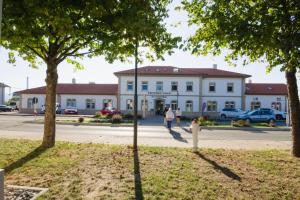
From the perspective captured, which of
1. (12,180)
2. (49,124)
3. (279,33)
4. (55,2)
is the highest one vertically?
(55,2)

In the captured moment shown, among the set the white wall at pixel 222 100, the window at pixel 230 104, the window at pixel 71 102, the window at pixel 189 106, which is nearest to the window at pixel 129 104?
the window at pixel 189 106

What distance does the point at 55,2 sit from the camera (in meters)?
6.79

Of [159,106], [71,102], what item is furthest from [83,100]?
[159,106]

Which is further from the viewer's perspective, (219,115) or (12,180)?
(219,115)

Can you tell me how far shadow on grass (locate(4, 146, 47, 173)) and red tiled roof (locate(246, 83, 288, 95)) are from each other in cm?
4093

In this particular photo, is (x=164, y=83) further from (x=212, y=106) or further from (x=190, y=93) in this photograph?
(x=212, y=106)

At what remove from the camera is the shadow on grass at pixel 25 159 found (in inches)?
304

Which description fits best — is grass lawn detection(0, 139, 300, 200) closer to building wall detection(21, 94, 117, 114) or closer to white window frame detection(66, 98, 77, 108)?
building wall detection(21, 94, 117, 114)


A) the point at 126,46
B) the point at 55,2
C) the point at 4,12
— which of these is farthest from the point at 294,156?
the point at 4,12

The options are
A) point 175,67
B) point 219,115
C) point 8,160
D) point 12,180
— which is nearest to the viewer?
point 12,180

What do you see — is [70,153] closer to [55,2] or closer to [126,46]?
[126,46]

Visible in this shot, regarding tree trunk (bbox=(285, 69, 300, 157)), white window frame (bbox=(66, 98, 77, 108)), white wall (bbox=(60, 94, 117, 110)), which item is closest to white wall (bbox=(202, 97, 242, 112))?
white wall (bbox=(60, 94, 117, 110))

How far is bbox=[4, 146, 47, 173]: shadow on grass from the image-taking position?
7.72 metres

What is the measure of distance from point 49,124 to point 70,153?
1.90 meters
